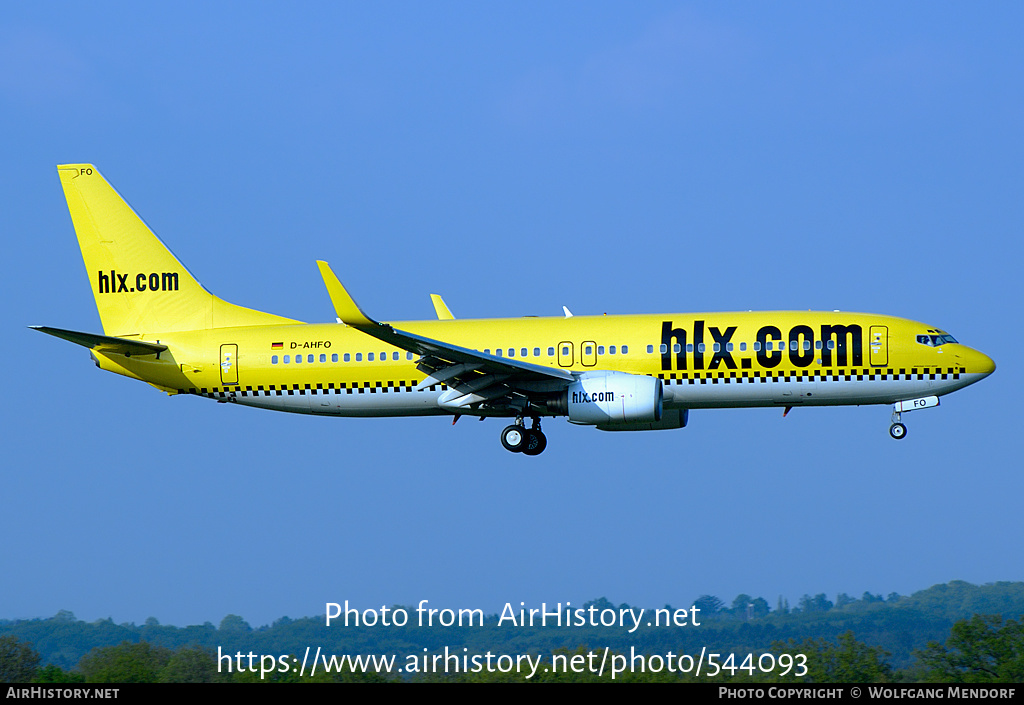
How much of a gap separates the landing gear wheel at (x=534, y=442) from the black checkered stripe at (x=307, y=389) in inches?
133

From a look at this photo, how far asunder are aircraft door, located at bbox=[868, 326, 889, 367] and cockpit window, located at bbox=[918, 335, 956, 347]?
48.8 inches

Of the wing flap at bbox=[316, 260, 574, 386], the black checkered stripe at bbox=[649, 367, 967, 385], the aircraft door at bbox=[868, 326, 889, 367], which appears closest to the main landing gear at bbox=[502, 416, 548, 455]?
the wing flap at bbox=[316, 260, 574, 386]

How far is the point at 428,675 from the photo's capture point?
4044cm

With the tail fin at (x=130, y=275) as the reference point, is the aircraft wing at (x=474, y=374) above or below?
below

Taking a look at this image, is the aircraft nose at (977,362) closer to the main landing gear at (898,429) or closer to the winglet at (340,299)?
the main landing gear at (898,429)

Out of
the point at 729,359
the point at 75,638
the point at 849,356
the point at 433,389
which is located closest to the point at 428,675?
the point at 433,389

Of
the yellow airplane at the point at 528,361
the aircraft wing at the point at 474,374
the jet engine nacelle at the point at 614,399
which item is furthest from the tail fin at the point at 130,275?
the jet engine nacelle at the point at 614,399

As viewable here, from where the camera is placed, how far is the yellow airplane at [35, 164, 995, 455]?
133 feet

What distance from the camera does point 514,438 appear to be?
1697 inches

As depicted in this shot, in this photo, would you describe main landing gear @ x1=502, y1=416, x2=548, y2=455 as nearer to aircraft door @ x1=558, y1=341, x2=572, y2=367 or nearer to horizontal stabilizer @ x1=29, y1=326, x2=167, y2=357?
aircraft door @ x1=558, y1=341, x2=572, y2=367

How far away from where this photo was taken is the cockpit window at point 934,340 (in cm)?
4112

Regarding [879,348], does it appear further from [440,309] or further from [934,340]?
[440,309]

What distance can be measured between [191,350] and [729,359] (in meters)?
19.2
